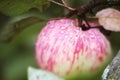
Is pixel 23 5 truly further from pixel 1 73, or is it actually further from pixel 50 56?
pixel 1 73

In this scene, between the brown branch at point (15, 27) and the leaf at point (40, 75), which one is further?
the brown branch at point (15, 27)

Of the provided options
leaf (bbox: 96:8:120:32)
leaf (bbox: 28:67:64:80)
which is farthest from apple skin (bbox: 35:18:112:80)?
leaf (bbox: 28:67:64:80)

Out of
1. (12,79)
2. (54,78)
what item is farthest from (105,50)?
(12,79)

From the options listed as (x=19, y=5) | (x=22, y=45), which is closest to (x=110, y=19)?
(x=19, y=5)

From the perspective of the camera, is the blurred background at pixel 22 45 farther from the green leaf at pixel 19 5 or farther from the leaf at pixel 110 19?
the leaf at pixel 110 19

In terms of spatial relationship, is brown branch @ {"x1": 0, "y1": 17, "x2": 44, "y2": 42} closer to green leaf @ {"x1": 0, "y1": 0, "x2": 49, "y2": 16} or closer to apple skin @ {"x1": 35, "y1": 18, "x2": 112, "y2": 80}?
green leaf @ {"x1": 0, "y1": 0, "x2": 49, "y2": 16}

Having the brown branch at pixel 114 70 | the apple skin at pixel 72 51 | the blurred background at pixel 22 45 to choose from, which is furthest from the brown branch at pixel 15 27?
the brown branch at pixel 114 70
